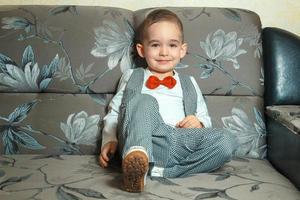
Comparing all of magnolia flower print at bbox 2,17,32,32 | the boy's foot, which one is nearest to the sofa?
magnolia flower print at bbox 2,17,32,32

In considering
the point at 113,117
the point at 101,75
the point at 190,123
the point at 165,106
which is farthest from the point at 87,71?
the point at 190,123

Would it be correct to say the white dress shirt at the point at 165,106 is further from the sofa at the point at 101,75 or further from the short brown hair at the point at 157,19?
the short brown hair at the point at 157,19

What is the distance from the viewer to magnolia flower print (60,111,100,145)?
141 centimetres

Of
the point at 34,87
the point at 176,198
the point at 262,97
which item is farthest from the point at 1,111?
the point at 262,97

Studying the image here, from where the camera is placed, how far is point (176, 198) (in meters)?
1.04

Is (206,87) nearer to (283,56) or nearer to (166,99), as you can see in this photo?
(166,99)

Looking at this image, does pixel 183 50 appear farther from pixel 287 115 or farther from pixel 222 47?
pixel 287 115

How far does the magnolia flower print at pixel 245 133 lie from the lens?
1.43 metres

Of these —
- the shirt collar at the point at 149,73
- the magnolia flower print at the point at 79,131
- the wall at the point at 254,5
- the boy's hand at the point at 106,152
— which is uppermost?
the wall at the point at 254,5

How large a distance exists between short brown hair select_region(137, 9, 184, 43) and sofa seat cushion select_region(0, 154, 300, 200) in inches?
19.6

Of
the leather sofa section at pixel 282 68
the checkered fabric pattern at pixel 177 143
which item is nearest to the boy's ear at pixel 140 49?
the checkered fabric pattern at pixel 177 143

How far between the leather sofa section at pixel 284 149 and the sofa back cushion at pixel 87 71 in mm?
48

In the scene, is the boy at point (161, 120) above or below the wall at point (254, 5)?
below

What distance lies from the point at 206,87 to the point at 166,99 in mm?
154
